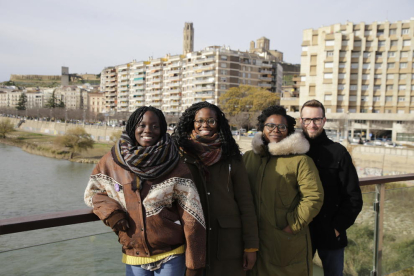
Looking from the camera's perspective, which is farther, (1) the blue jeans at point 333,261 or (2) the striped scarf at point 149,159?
(1) the blue jeans at point 333,261

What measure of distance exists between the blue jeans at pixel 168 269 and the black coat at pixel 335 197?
3.28 feet

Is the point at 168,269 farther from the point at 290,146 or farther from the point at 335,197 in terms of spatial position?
the point at 335,197

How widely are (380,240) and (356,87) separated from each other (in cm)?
4666

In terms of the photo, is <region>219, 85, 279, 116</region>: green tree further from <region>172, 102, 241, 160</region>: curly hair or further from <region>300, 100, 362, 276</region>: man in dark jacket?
<region>172, 102, 241, 160</region>: curly hair

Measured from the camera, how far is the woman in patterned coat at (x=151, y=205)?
1.89m

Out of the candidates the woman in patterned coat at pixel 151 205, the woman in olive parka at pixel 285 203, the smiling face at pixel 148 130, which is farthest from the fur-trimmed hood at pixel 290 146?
the smiling face at pixel 148 130

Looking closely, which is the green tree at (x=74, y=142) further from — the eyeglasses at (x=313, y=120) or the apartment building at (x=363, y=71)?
the eyeglasses at (x=313, y=120)

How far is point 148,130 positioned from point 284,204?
0.96 metres

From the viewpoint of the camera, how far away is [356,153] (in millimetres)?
27859

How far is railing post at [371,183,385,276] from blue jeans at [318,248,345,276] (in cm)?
109

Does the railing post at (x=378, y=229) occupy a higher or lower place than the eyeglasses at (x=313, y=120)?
lower

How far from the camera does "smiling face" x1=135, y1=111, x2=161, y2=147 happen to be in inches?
78.4

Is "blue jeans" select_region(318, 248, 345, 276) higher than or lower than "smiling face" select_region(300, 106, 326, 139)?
lower

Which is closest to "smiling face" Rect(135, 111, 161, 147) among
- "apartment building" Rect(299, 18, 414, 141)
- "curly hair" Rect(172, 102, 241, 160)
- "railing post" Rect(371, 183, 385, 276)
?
"curly hair" Rect(172, 102, 241, 160)
